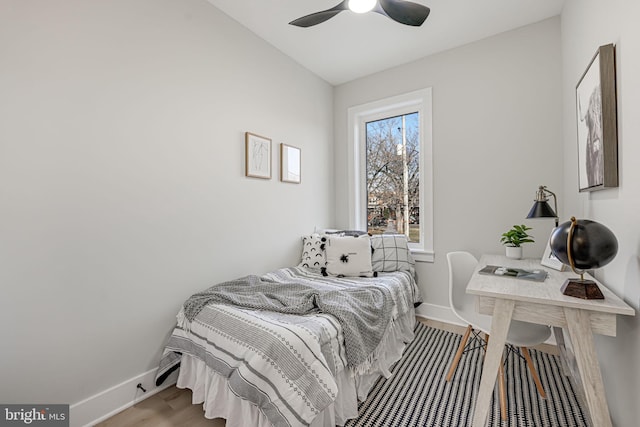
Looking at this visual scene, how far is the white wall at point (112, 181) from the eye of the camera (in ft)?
4.41

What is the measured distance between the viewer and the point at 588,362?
109 centimetres

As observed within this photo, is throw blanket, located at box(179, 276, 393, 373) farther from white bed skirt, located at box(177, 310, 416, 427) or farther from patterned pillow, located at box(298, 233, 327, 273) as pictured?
patterned pillow, located at box(298, 233, 327, 273)

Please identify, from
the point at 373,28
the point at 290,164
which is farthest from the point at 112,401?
the point at 373,28

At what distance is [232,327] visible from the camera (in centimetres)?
156

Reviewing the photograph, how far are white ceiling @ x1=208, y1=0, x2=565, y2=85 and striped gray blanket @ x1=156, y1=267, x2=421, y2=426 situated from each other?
7.09 ft

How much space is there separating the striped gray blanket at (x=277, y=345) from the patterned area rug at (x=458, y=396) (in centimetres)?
30

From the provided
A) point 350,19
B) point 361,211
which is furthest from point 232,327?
point 350,19

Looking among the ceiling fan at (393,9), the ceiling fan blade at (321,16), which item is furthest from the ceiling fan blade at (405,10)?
the ceiling fan blade at (321,16)

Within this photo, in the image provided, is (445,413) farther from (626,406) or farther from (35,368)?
(35,368)

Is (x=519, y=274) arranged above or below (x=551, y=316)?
above

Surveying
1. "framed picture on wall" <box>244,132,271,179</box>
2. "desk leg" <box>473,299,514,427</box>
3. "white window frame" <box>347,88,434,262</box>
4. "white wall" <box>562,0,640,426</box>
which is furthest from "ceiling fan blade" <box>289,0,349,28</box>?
"desk leg" <box>473,299,514,427</box>

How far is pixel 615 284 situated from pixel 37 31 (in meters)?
3.01

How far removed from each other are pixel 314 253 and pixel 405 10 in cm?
204
